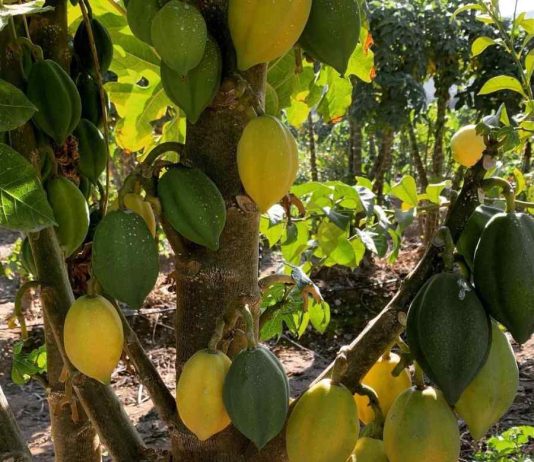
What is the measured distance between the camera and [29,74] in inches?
34.4

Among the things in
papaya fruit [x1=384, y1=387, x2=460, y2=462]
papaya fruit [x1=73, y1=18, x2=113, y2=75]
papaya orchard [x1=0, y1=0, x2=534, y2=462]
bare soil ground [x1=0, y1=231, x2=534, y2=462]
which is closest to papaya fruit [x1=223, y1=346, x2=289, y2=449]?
papaya orchard [x1=0, y1=0, x2=534, y2=462]

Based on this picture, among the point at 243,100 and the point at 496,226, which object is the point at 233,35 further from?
the point at 496,226

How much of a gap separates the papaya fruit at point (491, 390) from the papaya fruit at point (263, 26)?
0.35m

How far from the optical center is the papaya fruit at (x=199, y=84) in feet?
2.17

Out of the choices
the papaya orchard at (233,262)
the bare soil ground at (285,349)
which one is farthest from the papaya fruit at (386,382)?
the bare soil ground at (285,349)

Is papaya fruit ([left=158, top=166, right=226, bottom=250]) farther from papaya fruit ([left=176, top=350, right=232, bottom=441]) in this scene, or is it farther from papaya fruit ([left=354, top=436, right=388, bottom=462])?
papaya fruit ([left=354, top=436, right=388, bottom=462])

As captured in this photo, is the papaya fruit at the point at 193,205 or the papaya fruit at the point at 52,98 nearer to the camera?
the papaya fruit at the point at 193,205

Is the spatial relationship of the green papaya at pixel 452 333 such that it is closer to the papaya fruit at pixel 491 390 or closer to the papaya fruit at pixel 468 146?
the papaya fruit at pixel 491 390

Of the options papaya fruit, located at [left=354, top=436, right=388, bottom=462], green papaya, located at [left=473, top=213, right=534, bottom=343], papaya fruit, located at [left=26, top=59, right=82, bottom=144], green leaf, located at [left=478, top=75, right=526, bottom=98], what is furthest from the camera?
green leaf, located at [left=478, top=75, right=526, bottom=98]

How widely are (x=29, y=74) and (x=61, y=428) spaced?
524 mm

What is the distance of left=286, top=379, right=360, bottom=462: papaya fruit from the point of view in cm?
68

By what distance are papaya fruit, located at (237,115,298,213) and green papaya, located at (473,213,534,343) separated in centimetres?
20

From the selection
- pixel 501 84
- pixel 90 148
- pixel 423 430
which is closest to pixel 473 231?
pixel 423 430

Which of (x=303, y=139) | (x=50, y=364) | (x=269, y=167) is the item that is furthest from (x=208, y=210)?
(x=303, y=139)
